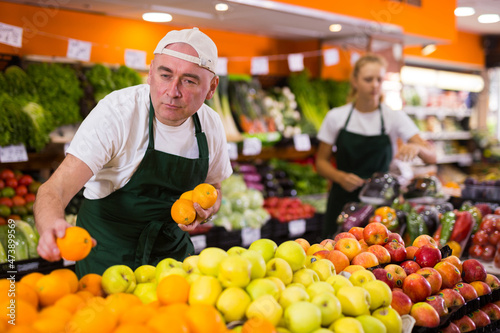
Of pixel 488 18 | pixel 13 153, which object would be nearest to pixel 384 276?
pixel 13 153

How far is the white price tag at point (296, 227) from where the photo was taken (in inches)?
189

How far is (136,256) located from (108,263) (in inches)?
5.5

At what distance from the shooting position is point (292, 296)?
1.52 metres

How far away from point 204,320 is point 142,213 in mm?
1191

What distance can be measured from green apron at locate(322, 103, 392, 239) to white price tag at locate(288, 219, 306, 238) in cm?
58

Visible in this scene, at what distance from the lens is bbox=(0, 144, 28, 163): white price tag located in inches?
139

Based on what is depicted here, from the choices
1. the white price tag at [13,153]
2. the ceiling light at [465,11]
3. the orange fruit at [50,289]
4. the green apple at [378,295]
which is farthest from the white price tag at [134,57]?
the ceiling light at [465,11]

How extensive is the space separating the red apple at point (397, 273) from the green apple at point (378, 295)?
0.28m

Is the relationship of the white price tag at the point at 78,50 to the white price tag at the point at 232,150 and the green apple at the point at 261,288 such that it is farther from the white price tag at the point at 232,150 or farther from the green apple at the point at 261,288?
the green apple at the point at 261,288

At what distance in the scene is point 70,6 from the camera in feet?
14.6

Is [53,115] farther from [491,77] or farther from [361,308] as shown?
[491,77]

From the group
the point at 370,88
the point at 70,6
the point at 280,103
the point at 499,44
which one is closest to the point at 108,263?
the point at 370,88

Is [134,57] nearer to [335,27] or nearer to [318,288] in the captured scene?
[335,27]

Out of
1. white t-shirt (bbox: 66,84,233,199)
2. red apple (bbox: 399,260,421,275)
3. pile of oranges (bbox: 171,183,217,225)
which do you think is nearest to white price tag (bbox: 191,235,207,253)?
white t-shirt (bbox: 66,84,233,199)
